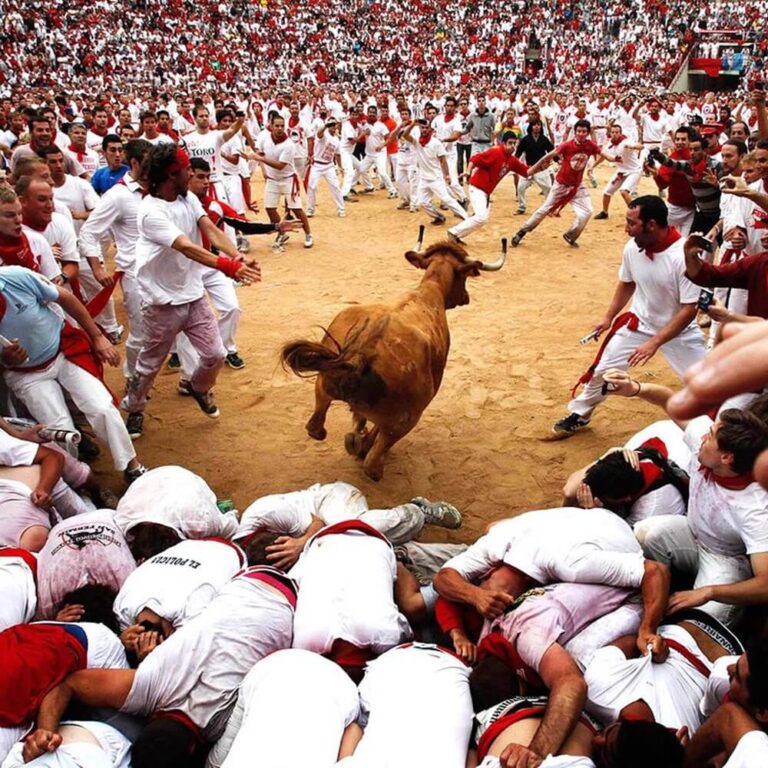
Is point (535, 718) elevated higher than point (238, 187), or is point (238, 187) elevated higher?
point (238, 187)

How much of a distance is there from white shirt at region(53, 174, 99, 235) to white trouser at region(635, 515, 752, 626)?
6.77 m

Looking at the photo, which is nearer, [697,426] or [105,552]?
[105,552]

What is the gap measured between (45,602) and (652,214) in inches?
198

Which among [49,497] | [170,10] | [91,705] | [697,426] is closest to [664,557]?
[697,426]

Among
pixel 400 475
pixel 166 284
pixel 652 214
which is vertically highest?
pixel 652 214

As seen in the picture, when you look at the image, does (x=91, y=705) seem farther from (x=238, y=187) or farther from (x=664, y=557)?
(x=238, y=187)

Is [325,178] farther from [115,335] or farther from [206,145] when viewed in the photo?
[115,335]

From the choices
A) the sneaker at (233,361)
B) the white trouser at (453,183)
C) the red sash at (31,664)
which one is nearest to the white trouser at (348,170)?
the white trouser at (453,183)

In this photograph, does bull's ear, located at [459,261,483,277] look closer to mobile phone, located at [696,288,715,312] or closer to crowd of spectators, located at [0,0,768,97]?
mobile phone, located at [696,288,715,312]

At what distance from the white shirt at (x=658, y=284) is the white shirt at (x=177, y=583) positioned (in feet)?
13.3

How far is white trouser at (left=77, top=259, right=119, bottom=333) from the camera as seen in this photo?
770cm

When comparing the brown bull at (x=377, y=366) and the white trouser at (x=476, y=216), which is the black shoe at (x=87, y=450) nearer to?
the brown bull at (x=377, y=366)

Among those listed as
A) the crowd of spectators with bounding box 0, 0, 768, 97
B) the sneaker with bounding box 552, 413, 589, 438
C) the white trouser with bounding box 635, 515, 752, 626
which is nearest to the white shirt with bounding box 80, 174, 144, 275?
the sneaker with bounding box 552, 413, 589, 438

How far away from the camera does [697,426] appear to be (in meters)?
4.30
